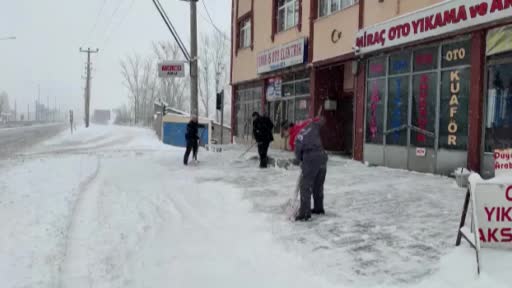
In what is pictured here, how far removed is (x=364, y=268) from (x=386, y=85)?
31.2 ft

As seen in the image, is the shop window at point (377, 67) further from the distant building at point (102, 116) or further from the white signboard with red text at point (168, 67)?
the distant building at point (102, 116)

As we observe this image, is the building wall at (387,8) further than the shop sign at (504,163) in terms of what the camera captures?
Yes

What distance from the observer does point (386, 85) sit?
13.8m

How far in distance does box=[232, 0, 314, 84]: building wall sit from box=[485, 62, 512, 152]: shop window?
30.3 ft

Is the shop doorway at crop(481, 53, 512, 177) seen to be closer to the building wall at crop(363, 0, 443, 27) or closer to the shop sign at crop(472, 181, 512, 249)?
the building wall at crop(363, 0, 443, 27)

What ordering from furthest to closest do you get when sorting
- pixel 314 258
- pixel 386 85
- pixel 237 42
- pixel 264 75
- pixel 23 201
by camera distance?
pixel 237 42 < pixel 264 75 < pixel 386 85 < pixel 23 201 < pixel 314 258

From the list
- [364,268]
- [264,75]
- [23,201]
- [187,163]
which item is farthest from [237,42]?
[364,268]

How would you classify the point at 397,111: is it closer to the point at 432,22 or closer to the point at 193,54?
the point at 432,22

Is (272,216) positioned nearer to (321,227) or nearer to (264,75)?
(321,227)

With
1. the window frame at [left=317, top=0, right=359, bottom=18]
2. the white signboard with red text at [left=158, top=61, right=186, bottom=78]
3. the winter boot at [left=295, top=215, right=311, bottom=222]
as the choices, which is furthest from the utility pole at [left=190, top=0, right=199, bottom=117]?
the winter boot at [left=295, top=215, right=311, bottom=222]

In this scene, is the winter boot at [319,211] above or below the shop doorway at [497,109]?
below

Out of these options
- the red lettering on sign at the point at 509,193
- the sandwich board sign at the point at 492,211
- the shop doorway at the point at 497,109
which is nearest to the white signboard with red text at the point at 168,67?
the shop doorway at the point at 497,109

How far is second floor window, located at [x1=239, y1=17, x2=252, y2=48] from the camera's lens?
25469 mm

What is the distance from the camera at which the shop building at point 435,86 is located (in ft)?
33.4
